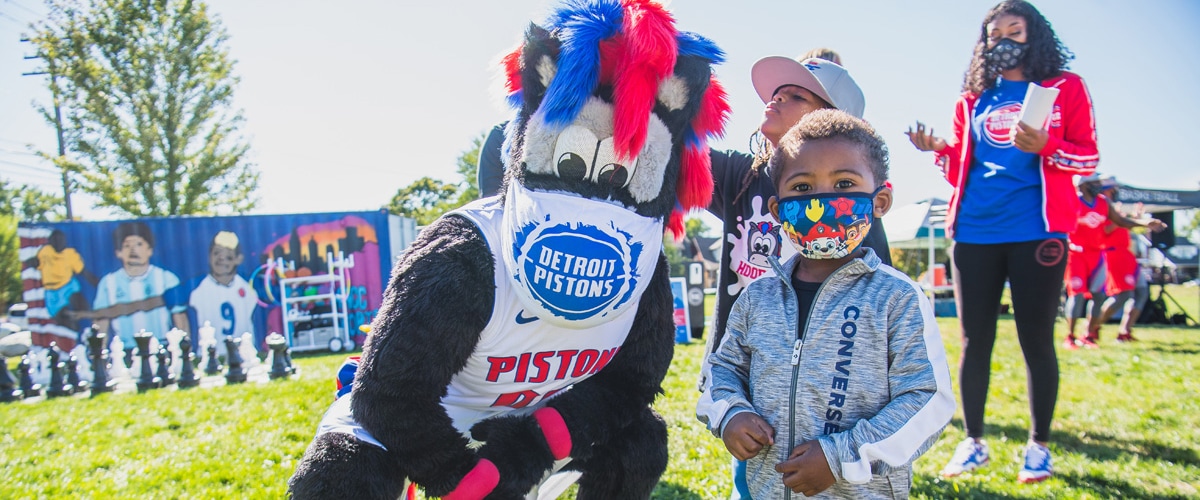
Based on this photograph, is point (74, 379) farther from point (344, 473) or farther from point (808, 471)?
point (808, 471)

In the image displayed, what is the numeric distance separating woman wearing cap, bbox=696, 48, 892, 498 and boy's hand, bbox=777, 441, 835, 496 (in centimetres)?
69

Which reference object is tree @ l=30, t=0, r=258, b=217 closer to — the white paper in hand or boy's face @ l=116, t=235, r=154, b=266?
boy's face @ l=116, t=235, r=154, b=266

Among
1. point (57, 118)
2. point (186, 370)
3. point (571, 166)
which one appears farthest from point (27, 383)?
point (57, 118)

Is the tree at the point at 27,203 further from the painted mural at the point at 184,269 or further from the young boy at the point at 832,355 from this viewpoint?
the young boy at the point at 832,355

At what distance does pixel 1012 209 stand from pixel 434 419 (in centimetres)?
232

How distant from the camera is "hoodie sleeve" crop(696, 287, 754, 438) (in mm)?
1421

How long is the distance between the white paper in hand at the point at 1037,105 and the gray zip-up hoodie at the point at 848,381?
136cm

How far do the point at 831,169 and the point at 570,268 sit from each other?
644 millimetres

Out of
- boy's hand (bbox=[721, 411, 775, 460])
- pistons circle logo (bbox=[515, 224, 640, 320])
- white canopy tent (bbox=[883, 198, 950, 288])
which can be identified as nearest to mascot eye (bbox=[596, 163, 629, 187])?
pistons circle logo (bbox=[515, 224, 640, 320])

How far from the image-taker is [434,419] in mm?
1467

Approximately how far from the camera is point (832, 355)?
138 centimetres

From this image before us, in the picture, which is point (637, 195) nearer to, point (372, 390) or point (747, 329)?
point (747, 329)

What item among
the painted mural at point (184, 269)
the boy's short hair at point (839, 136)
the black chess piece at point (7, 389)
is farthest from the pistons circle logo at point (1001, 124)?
the painted mural at point (184, 269)

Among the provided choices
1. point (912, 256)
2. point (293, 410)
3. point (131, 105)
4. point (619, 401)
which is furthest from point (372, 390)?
point (912, 256)
